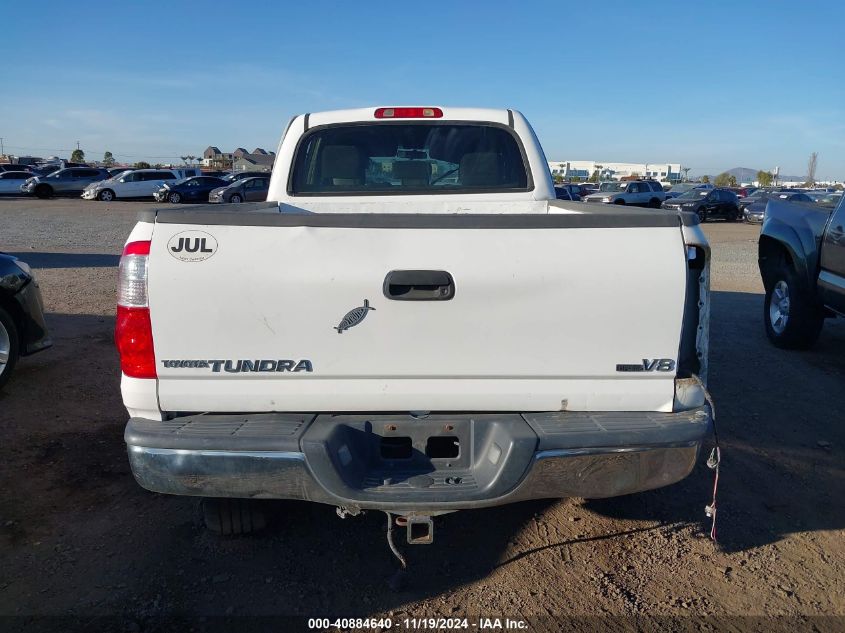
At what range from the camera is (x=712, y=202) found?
30625mm

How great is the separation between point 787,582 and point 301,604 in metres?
2.24

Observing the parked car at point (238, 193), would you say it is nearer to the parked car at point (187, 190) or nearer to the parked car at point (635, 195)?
the parked car at point (187, 190)

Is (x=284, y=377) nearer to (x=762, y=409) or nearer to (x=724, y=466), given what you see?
(x=724, y=466)

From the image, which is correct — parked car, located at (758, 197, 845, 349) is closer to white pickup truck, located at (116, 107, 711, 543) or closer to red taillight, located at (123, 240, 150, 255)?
white pickup truck, located at (116, 107, 711, 543)

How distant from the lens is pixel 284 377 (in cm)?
268

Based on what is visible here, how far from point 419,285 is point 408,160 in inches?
94.6

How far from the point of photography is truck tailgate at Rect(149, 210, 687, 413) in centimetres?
258

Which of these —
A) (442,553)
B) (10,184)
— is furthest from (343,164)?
(10,184)

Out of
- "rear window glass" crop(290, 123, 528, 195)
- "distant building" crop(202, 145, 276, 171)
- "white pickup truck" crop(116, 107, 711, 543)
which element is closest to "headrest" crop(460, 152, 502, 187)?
"rear window glass" crop(290, 123, 528, 195)

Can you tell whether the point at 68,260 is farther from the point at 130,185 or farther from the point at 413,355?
the point at 130,185

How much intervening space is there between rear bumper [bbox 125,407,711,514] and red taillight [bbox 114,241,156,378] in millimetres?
235

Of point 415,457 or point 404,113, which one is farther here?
point 404,113

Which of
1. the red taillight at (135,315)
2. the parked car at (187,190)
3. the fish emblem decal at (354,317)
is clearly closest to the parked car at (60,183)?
the parked car at (187,190)

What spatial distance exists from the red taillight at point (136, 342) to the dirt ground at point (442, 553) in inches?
41.5
